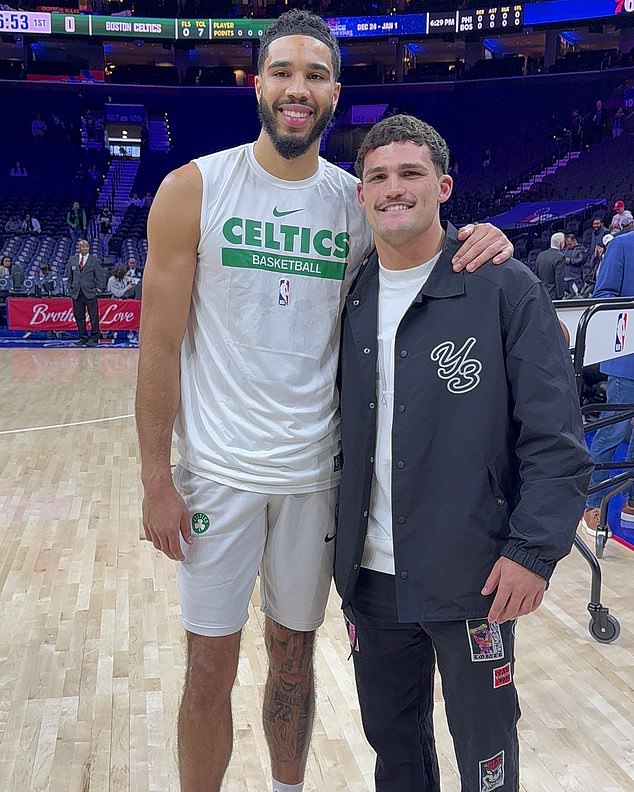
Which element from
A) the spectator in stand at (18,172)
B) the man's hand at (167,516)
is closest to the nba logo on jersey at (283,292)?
the man's hand at (167,516)

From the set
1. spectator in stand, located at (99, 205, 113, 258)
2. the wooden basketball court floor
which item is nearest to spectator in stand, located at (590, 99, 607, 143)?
spectator in stand, located at (99, 205, 113, 258)

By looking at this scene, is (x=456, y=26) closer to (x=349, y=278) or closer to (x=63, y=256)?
(x=63, y=256)

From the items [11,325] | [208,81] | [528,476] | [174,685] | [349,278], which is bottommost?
[11,325]

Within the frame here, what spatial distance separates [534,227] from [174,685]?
61.4 ft

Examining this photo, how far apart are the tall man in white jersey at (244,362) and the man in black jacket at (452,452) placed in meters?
0.15

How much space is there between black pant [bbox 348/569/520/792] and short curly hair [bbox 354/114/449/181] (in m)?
0.91

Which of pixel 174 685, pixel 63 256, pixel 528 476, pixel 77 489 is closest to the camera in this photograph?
pixel 528 476

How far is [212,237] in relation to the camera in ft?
6.15

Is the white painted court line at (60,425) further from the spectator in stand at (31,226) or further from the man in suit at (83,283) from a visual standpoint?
the spectator in stand at (31,226)

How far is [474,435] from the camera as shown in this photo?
1660 mm

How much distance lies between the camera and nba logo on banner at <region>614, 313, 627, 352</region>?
139 inches

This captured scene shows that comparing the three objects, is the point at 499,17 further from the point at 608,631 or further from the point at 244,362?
the point at 244,362

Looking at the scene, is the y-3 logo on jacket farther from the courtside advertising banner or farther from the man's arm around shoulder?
the courtside advertising banner

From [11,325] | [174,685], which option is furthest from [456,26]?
[174,685]
